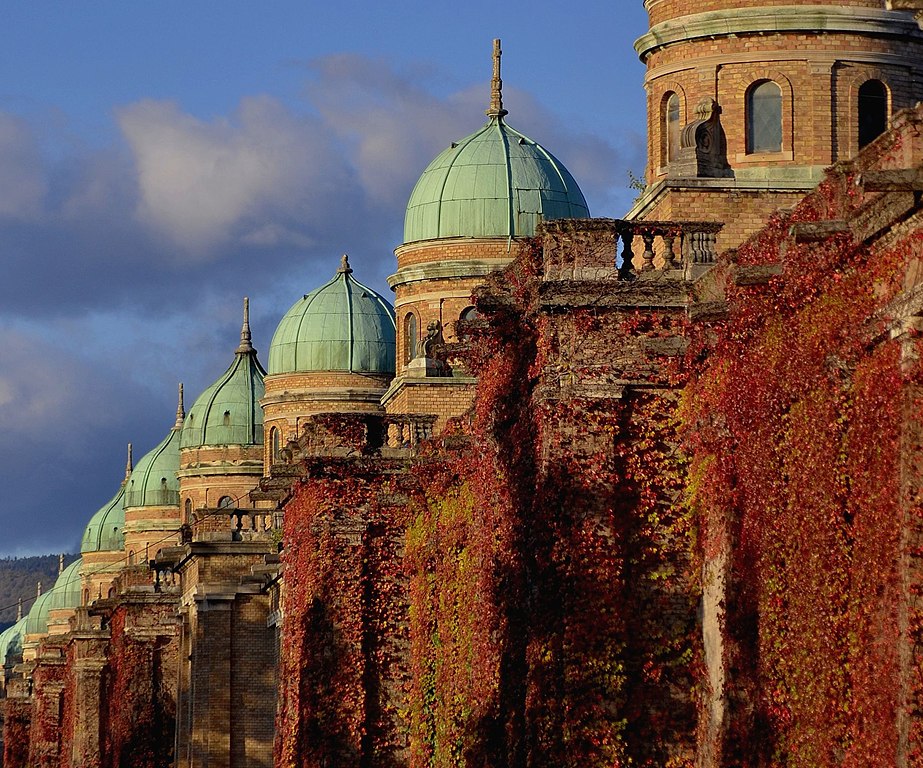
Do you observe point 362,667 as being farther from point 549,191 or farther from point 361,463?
point 549,191

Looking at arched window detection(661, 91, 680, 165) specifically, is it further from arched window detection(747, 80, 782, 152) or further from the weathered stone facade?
arched window detection(747, 80, 782, 152)

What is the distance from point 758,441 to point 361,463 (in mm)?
21914

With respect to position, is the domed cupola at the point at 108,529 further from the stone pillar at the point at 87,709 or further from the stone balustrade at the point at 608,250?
the stone balustrade at the point at 608,250

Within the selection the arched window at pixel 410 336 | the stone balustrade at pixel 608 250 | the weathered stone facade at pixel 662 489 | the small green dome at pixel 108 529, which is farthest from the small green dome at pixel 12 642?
the stone balustrade at pixel 608 250

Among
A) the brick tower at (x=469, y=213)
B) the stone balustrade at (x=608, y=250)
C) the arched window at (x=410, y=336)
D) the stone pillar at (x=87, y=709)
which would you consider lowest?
the stone pillar at (x=87, y=709)

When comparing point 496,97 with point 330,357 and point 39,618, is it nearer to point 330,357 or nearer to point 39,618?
point 330,357

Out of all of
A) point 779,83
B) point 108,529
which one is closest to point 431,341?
point 779,83

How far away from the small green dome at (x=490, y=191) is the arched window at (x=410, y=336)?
89.9 inches

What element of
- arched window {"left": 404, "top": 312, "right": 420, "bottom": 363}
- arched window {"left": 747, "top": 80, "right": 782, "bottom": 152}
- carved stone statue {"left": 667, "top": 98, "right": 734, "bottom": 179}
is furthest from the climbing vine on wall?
arched window {"left": 404, "top": 312, "right": 420, "bottom": 363}

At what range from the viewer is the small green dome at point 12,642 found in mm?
Result: 173875

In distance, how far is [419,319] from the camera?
236ft

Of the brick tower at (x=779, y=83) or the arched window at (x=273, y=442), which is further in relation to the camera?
the arched window at (x=273, y=442)

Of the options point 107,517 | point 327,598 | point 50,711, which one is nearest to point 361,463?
point 327,598

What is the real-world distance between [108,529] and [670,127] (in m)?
87.1
